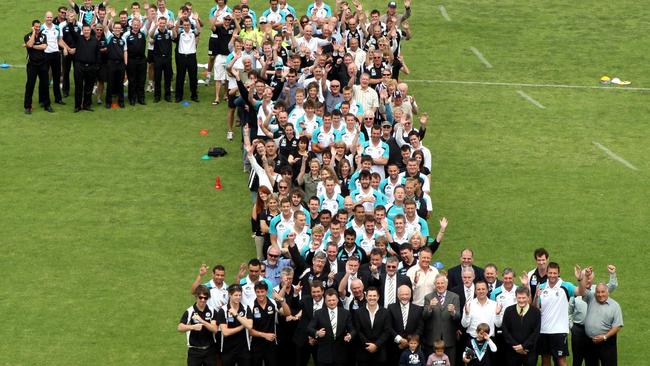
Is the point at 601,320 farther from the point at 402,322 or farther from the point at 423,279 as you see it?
the point at 402,322

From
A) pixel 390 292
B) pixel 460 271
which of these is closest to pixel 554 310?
pixel 460 271

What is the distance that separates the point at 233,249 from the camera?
24.2m

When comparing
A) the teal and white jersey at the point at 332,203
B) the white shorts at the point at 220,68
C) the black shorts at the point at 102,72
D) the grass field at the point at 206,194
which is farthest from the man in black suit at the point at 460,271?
the black shorts at the point at 102,72

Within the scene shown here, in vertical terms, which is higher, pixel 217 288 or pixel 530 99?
pixel 530 99

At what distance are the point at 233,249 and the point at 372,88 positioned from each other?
4.74 metres

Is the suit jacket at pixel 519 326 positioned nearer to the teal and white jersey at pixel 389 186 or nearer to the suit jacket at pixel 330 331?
the suit jacket at pixel 330 331

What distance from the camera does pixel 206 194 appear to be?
26453 millimetres

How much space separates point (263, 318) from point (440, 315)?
8.14 feet

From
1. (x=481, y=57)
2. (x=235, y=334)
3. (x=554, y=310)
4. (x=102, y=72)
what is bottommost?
(x=235, y=334)

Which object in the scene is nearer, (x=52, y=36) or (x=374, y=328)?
(x=374, y=328)

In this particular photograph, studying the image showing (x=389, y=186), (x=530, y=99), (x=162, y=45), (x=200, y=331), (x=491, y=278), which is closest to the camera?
(x=200, y=331)

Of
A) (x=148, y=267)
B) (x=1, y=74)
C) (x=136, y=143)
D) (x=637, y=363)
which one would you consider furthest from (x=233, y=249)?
(x=1, y=74)

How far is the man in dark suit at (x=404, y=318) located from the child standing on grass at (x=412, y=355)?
310 millimetres

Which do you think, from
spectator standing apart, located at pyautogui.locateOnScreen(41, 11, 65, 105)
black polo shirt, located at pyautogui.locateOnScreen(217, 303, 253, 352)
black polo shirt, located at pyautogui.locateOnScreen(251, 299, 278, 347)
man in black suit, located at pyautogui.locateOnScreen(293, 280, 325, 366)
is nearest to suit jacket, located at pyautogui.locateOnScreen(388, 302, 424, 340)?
man in black suit, located at pyautogui.locateOnScreen(293, 280, 325, 366)
